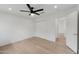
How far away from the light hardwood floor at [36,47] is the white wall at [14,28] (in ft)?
0.35

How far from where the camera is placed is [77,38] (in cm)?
188

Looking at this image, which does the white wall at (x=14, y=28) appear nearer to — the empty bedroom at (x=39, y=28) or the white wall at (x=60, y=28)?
the empty bedroom at (x=39, y=28)

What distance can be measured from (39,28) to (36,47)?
1.37 feet

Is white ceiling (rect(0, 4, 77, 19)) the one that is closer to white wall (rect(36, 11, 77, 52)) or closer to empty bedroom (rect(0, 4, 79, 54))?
empty bedroom (rect(0, 4, 79, 54))

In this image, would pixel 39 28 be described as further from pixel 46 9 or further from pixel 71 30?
pixel 71 30

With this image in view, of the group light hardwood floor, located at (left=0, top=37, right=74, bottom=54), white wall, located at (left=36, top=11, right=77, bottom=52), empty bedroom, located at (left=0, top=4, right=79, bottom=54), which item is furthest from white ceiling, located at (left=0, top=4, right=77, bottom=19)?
light hardwood floor, located at (left=0, top=37, right=74, bottom=54)

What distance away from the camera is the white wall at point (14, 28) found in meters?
1.87

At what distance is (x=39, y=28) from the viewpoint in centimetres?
202

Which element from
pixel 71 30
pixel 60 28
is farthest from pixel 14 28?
pixel 71 30

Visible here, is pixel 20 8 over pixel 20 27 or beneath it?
over

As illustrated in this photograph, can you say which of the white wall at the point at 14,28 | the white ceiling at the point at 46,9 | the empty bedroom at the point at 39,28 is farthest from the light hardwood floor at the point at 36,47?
the white ceiling at the point at 46,9
